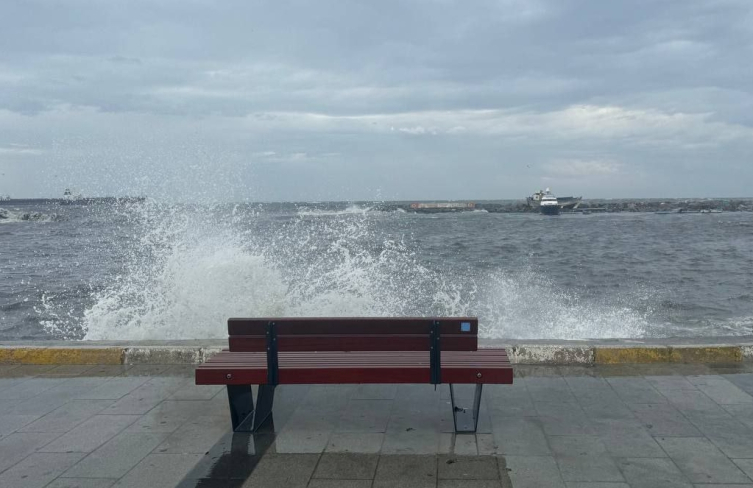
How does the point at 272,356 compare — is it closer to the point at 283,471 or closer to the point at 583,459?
the point at 283,471

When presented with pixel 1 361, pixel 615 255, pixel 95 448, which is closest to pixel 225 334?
pixel 1 361

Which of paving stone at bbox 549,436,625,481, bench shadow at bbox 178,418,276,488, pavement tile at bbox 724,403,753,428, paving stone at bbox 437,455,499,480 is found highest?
pavement tile at bbox 724,403,753,428

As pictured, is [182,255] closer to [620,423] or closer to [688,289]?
[620,423]

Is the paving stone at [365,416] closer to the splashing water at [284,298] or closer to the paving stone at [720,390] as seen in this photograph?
the paving stone at [720,390]

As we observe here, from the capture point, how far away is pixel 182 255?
1180 cm

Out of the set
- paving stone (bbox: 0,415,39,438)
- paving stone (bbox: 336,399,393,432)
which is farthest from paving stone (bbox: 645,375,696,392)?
paving stone (bbox: 0,415,39,438)

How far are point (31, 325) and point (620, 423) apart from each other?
13911 mm

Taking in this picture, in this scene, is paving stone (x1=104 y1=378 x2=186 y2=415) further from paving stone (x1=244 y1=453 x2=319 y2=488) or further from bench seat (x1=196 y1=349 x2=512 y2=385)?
paving stone (x1=244 y1=453 x2=319 y2=488)

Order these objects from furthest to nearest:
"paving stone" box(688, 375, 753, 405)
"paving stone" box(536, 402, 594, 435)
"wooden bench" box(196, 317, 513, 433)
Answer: "paving stone" box(688, 375, 753, 405)
"paving stone" box(536, 402, 594, 435)
"wooden bench" box(196, 317, 513, 433)

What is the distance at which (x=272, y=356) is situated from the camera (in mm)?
4281

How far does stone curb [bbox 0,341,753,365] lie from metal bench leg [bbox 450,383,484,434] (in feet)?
5.14

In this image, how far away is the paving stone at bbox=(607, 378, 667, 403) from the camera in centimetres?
479

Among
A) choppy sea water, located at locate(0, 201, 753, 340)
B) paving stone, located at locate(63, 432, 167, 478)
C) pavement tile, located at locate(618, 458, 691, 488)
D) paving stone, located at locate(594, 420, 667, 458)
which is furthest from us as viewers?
choppy sea water, located at locate(0, 201, 753, 340)

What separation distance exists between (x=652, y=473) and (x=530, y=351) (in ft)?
7.43
